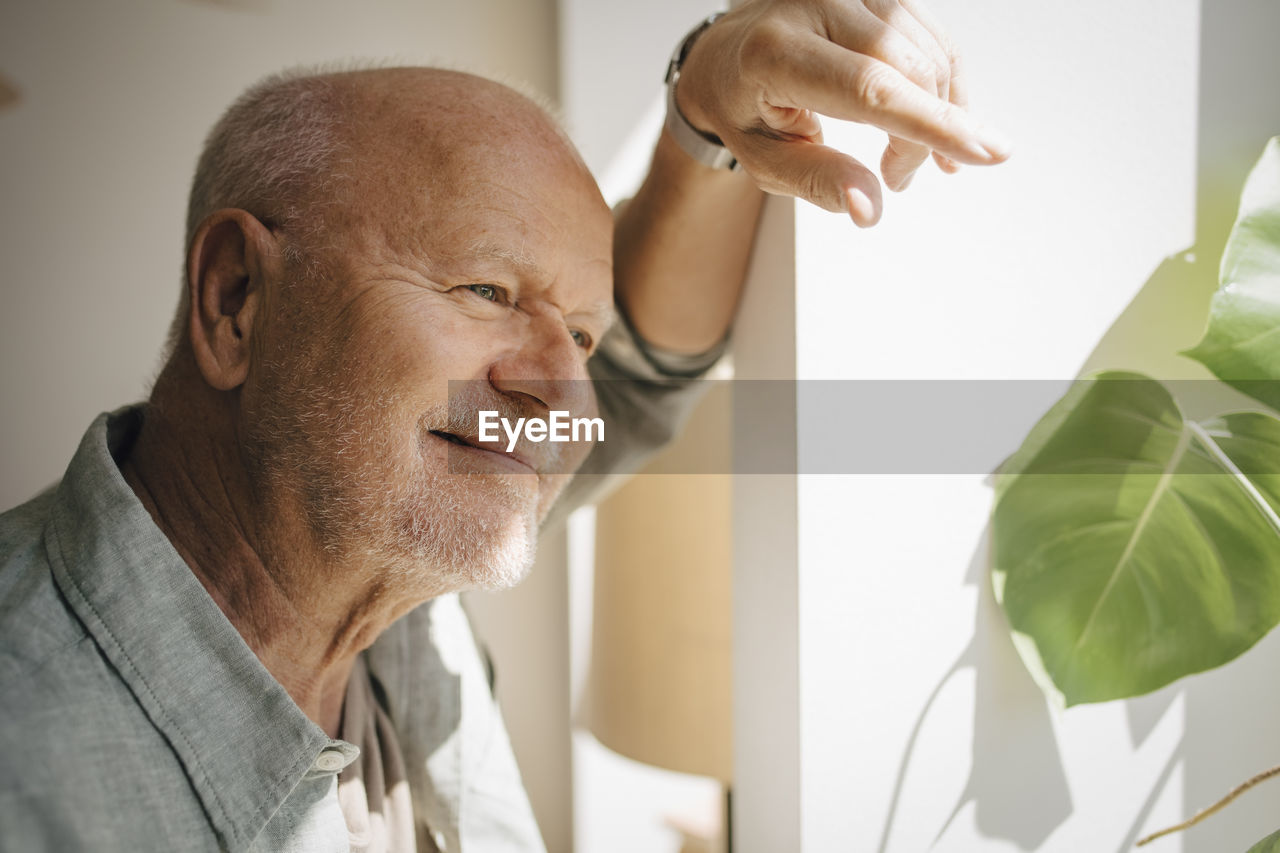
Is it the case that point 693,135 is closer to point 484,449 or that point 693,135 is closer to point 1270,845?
point 484,449

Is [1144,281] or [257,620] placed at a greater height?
[1144,281]

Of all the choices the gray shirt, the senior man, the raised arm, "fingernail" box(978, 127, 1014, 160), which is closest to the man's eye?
the senior man

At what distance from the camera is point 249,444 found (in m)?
0.85

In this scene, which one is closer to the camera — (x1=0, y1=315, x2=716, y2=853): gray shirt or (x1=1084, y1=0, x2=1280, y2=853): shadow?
(x1=0, y1=315, x2=716, y2=853): gray shirt

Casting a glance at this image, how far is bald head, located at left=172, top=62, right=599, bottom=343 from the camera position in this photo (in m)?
0.83

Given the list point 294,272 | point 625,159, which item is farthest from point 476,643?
point 625,159

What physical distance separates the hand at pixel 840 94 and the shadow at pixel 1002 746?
407mm

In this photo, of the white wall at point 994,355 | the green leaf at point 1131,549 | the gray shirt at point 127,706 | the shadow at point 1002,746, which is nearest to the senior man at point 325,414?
the gray shirt at point 127,706

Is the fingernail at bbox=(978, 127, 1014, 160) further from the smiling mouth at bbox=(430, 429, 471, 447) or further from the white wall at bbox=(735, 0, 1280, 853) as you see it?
the smiling mouth at bbox=(430, 429, 471, 447)

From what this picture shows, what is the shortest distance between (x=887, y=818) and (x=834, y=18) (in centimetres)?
75

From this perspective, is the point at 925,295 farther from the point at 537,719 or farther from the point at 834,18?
the point at 537,719

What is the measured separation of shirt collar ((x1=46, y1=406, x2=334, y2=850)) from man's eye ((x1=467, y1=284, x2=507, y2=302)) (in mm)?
379

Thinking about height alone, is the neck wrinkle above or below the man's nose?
below

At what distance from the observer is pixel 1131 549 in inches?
30.9
